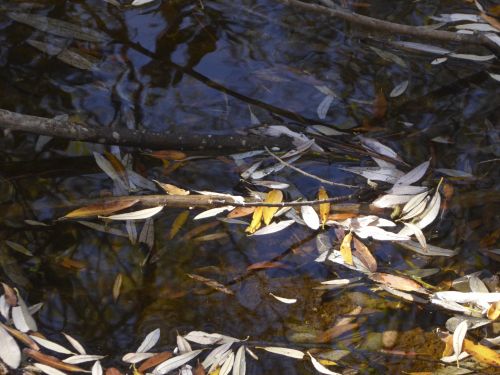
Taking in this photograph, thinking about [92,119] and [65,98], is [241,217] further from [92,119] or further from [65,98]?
[65,98]

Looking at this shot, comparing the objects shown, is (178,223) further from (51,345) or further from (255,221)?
(51,345)

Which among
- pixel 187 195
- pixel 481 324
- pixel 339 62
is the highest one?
pixel 339 62

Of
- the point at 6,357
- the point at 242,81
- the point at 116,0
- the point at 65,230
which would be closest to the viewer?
A: the point at 6,357

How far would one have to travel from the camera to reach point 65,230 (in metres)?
2.23

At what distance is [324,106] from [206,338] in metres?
1.12

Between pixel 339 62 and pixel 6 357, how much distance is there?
5.87 ft

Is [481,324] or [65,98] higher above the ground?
[65,98]

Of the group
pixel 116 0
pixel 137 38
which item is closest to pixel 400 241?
pixel 137 38

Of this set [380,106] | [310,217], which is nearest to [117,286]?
[310,217]

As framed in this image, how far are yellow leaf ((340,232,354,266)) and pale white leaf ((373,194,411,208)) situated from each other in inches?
6.7

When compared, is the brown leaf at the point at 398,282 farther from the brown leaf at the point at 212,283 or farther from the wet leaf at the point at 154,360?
the wet leaf at the point at 154,360

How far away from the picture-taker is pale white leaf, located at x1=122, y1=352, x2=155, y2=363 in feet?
6.39

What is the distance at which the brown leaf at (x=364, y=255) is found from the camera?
7.14ft

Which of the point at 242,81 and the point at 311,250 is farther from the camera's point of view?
the point at 242,81
